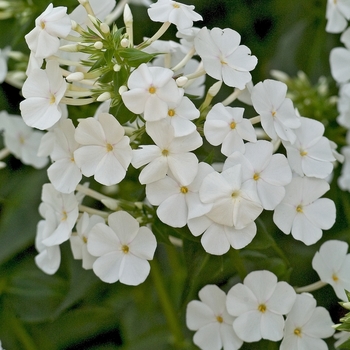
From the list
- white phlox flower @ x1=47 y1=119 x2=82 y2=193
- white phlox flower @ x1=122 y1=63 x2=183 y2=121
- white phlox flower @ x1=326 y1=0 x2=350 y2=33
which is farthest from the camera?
white phlox flower @ x1=326 y1=0 x2=350 y2=33

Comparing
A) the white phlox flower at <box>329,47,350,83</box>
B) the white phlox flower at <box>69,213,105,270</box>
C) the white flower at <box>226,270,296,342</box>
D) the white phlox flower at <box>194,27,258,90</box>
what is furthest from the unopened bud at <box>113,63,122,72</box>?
the white phlox flower at <box>329,47,350,83</box>

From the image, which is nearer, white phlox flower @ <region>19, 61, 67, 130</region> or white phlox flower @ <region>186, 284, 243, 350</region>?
white phlox flower @ <region>19, 61, 67, 130</region>

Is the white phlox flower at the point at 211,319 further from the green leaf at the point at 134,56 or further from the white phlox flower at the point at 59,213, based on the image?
the green leaf at the point at 134,56

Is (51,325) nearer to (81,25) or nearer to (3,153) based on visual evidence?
(3,153)

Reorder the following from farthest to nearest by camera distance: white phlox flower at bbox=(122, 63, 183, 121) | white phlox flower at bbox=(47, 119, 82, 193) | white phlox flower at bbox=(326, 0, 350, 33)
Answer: white phlox flower at bbox=(326, 0, 350, 33) < white phlox flower at bbox=(47, 119, 82, 193) < white phlox flower at bbox=(122, 63, 183, 121)

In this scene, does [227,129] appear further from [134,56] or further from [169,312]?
[169,312]

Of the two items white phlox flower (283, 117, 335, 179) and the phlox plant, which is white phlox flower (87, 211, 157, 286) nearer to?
the phlox plant

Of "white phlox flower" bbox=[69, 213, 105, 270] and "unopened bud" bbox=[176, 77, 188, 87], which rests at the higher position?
"unopened bud" bbox=[176, 77, 188, 87]
